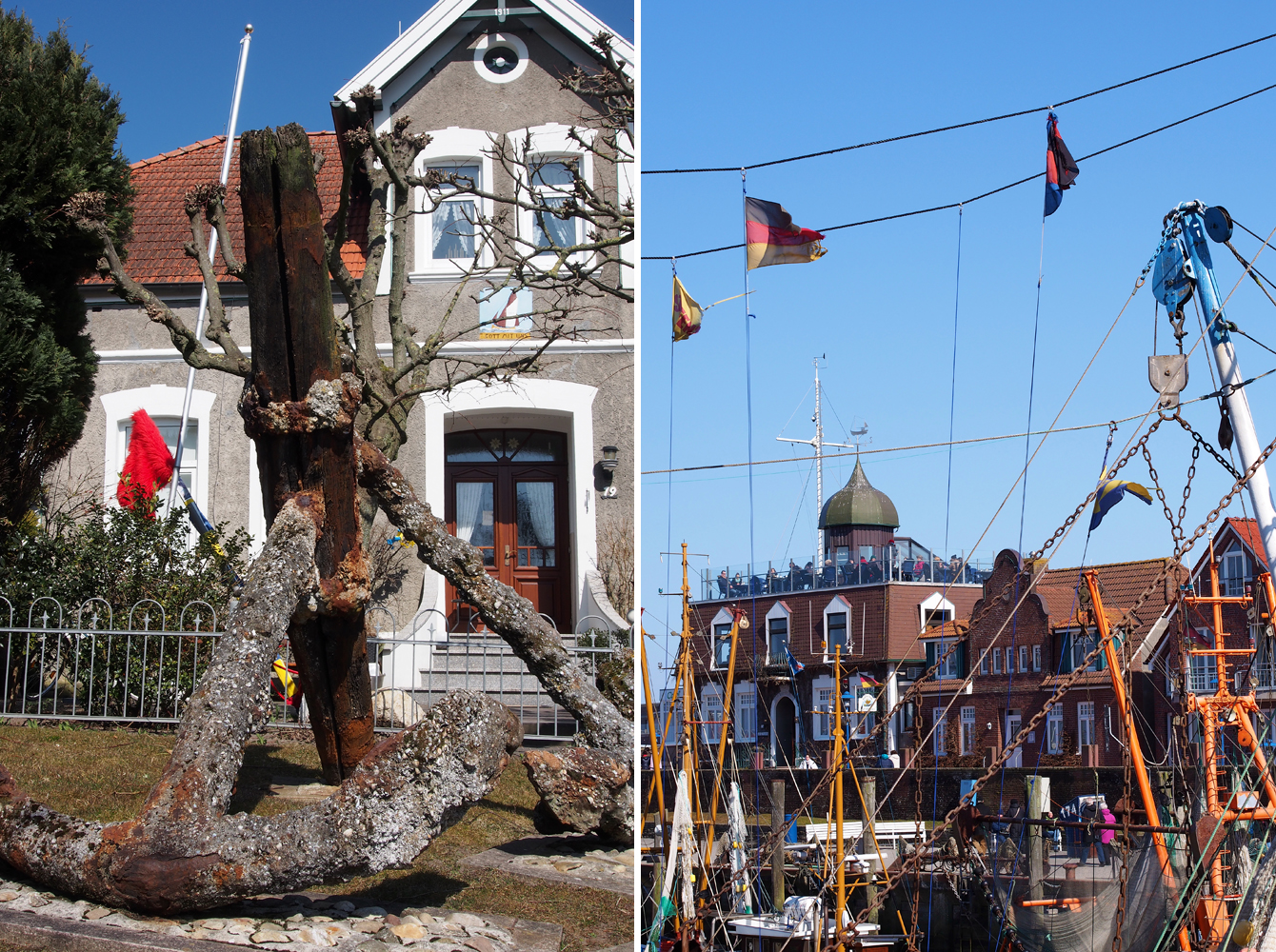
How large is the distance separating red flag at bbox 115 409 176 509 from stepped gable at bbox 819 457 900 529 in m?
42.3

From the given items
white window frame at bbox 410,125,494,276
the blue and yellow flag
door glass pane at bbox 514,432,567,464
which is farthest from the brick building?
white window frame at bbox 410,125,494,276

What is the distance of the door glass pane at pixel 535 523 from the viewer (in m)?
12.7

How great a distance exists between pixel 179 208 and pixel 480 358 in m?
3.88

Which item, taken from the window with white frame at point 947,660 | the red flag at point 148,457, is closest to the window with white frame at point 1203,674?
the window with white frame at point 947,660

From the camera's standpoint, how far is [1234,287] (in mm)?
13031

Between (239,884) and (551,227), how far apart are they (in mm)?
9073

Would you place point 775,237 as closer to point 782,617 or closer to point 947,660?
point 947,660

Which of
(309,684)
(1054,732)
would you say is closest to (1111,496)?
(309,684)

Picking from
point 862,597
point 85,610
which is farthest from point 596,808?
point 862,597

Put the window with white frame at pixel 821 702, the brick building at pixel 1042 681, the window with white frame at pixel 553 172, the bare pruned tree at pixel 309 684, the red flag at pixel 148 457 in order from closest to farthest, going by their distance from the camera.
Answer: the bare pruned tree at pixel 309 684
the red flag at pixel 148 457
the window with white frame at pixel 553 172
the brick building at pixel 1042 681
the window with white frame at pixel 821 702

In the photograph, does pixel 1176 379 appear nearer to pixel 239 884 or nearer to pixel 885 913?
pixel 239 884

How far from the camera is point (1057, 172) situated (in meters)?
11.7

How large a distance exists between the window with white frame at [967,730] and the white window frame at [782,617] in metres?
7.34

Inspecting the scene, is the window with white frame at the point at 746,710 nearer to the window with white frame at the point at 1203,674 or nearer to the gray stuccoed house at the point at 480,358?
the window with white frame at the point at 1203,674
